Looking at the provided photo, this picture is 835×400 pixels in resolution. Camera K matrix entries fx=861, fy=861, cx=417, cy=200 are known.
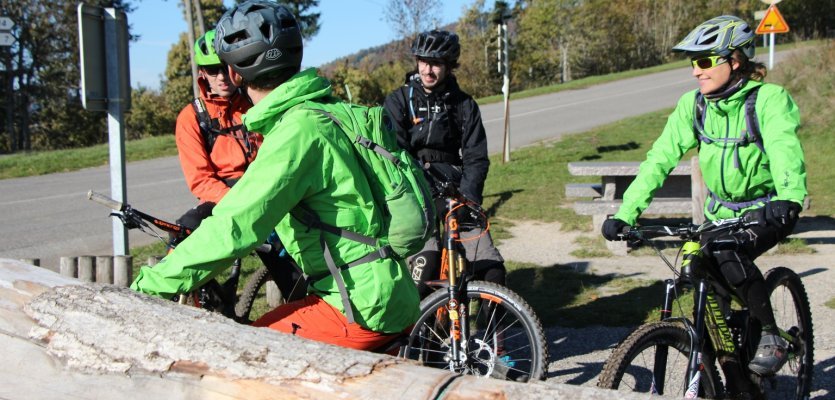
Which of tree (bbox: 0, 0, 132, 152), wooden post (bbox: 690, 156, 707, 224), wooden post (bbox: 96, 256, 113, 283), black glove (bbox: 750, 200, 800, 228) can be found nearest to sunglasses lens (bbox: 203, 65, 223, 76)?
wooden post (bbox: 96, 256, 113, 283)

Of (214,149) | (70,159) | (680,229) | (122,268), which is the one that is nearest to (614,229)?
(680,229)

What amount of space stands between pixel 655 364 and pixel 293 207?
186cm

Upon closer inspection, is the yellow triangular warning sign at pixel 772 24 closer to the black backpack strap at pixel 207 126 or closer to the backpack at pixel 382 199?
the black backpack strap at pixel 207 126

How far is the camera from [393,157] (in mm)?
2736

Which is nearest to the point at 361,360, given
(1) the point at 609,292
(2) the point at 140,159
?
(1) the point at 609,292

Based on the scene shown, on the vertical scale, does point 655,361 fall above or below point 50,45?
below

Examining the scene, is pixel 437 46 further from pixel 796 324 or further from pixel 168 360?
pixel 168 360

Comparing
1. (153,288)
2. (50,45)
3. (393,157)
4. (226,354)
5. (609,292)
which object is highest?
(50,45)

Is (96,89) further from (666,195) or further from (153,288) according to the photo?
(666,195)

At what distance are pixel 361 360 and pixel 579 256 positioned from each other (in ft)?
20.8

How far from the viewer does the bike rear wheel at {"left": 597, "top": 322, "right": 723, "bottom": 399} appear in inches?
135

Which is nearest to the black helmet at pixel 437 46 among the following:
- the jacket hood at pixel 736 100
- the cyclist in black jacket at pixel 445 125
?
the cyclist in black jacket at pixel 445 125

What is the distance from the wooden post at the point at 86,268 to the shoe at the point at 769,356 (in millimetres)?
4163

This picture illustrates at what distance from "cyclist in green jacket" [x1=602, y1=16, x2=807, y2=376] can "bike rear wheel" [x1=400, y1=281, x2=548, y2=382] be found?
2.53ft
